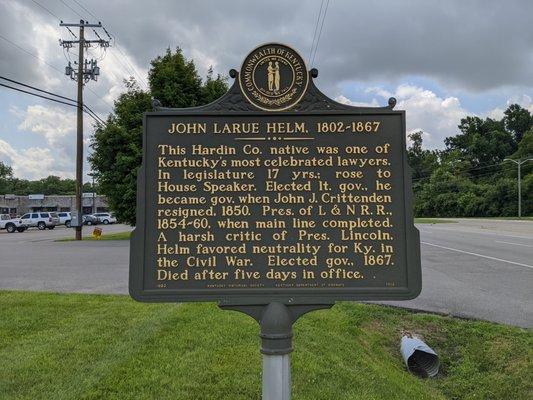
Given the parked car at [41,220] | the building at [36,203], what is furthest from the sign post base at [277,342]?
the building at [36,203]

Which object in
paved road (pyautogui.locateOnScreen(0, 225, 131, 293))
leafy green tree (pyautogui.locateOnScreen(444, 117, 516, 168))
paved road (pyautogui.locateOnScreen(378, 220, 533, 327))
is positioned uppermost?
leafy green tree (pyautogui.locateOnScreen(444, 117, 516, 168))

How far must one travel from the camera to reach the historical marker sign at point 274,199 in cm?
334

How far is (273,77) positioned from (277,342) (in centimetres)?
173

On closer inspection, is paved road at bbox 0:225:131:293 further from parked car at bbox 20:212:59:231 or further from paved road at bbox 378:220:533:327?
parked car at bbox 20:212:59:231

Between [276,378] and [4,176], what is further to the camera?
[4,176]

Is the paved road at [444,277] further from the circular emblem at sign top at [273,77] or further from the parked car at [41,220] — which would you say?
the parked car at [41,220]

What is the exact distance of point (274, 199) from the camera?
342 cm

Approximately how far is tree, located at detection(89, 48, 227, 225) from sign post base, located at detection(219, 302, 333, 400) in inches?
836

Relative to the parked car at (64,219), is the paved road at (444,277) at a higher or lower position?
lower

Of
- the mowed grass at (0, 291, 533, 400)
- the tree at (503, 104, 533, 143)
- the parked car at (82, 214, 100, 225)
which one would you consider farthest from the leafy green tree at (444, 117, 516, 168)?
the mowed grass at (0, 291, 533, 400)

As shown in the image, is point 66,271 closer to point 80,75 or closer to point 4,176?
point 80,75

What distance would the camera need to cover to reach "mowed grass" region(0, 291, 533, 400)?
4312 millimetres

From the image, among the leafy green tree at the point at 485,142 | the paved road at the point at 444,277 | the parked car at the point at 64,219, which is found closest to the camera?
the paved road at the point at 444,277

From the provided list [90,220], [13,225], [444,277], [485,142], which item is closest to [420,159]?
[485,142]
